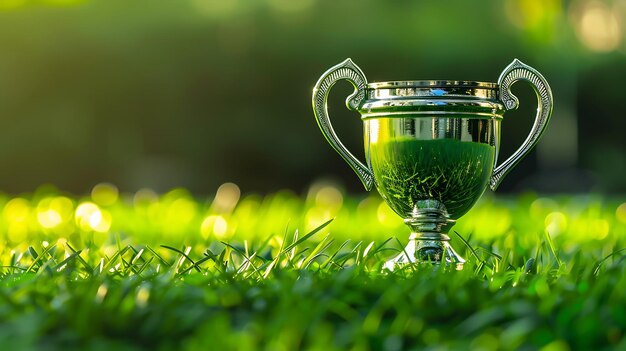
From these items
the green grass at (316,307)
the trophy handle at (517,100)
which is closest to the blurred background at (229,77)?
the trophy handle at (517,100)

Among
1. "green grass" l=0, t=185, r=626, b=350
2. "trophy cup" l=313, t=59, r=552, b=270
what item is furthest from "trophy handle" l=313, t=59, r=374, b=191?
"green grass" l=0, t=185, r=626, b=350

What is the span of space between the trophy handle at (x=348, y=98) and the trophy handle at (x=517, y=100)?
36cm

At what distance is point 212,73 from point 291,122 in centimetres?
90

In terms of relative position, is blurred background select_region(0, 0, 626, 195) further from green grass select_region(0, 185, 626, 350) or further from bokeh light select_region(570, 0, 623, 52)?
green grass select_region(0, 185, 626, 350)

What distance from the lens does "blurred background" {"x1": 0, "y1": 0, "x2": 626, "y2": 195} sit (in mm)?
8539

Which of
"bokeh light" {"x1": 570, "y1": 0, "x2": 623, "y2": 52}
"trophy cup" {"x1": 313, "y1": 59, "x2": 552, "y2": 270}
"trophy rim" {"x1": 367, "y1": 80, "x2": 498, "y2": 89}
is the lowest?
"trophy cup" {"x1": 313, "y1": 59, "x2": 552, "y2": 270}

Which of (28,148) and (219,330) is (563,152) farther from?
(219,330)

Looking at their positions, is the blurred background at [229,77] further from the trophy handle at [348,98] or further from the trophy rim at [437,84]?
the trophy rim at [437,84]

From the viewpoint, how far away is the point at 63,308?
5.24 ft

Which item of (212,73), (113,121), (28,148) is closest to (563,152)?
(212,73)

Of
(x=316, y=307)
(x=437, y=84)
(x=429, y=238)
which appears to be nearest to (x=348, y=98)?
(x=437, y=84)

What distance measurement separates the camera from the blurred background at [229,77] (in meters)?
8.54

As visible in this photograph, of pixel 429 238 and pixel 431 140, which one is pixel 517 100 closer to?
pixel 431 140

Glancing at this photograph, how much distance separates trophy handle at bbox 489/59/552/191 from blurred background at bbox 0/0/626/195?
5844mm
